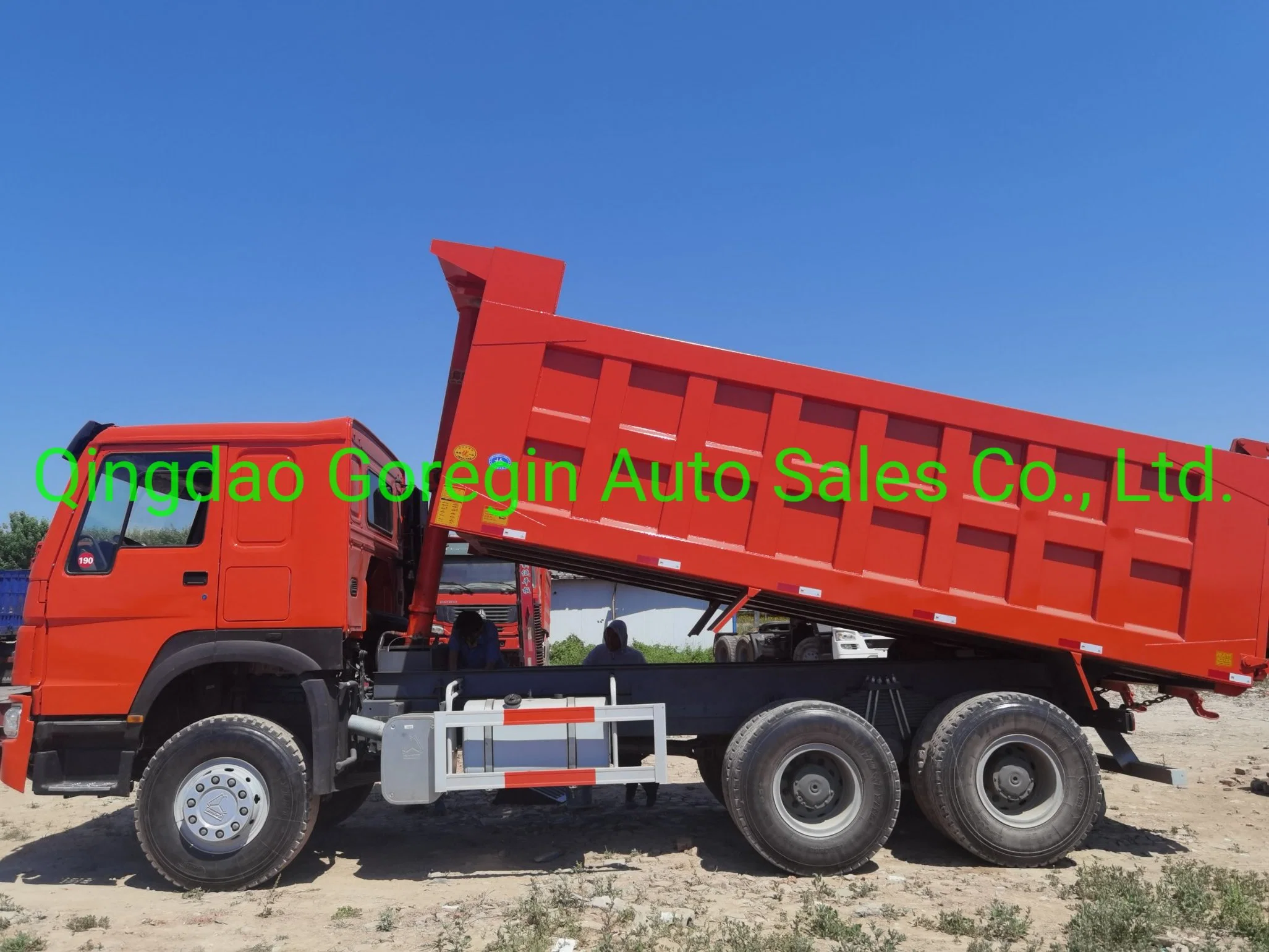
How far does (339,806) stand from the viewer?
7031 millimetres

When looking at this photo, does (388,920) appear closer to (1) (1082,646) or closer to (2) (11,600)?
(1) (1082,646)

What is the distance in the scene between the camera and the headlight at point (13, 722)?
5.52 metres

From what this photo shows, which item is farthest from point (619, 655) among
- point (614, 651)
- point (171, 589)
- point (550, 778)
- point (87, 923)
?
point (87, 923)

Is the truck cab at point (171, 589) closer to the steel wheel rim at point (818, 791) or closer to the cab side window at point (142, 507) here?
the cab side window at point (142, 507)

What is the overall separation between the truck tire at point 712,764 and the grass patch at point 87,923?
3839 mm

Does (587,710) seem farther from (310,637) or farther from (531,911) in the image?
(310,637)

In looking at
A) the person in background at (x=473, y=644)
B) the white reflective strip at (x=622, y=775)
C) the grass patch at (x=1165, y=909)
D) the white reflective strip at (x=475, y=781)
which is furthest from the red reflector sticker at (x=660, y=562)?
the grass patch at (x=1165, y=909)

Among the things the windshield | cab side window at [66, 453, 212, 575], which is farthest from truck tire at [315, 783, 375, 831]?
the windshield

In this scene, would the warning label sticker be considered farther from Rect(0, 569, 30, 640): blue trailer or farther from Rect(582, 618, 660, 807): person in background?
Rect(0, 569, 30, 640): blue trailer

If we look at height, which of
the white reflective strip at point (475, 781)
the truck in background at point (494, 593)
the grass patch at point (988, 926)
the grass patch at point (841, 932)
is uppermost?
the truck in background at point (494, 593)

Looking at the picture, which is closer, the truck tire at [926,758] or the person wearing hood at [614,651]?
the truck tire at [926,758]

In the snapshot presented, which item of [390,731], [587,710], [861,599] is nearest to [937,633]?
[861,599]

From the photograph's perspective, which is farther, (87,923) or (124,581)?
(124,581)

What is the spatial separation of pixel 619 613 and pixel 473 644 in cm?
2287
